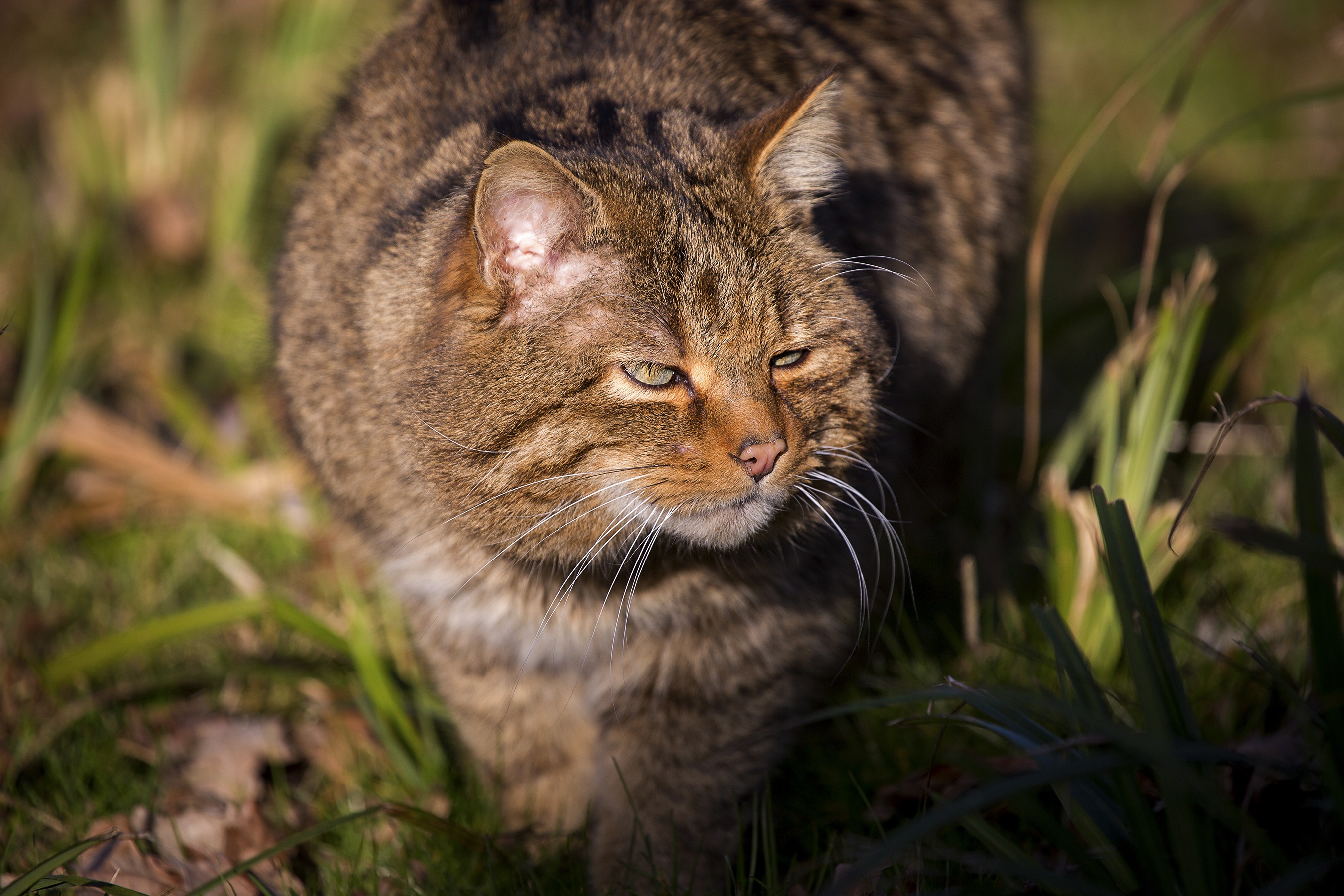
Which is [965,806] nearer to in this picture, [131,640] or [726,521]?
[726,521]

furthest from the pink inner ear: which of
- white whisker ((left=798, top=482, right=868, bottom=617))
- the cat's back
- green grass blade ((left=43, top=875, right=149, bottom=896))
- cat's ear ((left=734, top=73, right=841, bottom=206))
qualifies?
green grass blade ((left=43, top=875, right=149, bottom=896))

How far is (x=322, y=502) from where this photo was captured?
2869 mm

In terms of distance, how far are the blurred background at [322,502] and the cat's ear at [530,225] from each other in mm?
1022

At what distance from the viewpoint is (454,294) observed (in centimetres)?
184

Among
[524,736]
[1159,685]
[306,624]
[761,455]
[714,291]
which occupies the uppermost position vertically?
[714,291]

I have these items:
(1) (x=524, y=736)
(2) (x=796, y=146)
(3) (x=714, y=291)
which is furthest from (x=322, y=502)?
(2) (x=796, y=146)

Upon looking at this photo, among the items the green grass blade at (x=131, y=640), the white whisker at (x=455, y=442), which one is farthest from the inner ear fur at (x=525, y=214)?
the green grass blade at (x=131, y=640)

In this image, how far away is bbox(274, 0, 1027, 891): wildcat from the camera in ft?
5.85

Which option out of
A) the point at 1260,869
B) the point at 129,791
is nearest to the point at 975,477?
the point at 1260,869

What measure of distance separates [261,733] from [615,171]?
1670mm

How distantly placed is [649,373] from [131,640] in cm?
149

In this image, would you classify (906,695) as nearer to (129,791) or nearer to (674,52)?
(674,52)

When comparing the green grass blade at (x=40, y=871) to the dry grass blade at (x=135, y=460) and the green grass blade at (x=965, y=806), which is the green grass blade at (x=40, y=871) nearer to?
the green grass blade at (x=965, y=806)

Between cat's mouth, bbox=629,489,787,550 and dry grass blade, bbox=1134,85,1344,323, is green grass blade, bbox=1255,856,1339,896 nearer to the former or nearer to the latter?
cat's mouth, bbox=629,489,787,550
